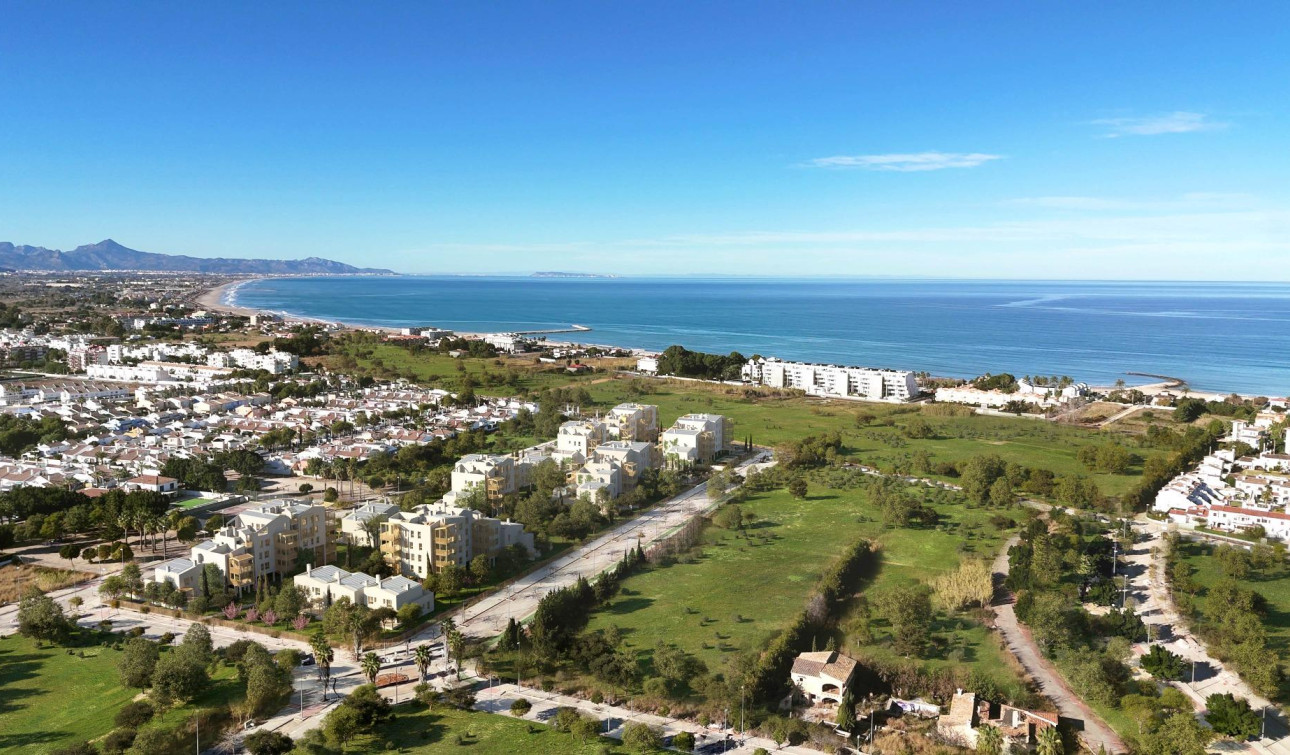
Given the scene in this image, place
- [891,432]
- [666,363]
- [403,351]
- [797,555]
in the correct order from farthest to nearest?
[403,351] → [666,363] → [891,432] → [797,555]

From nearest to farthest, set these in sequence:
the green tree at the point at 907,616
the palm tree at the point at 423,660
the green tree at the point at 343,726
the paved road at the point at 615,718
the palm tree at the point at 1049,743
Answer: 1. the palm tree at the point at 1049,743
2. the green tree at the point at 343,726
3. the paved road at the point at 615,718
4. the palm tree at the point at 423,660
5. the green tree at the point at 907,616

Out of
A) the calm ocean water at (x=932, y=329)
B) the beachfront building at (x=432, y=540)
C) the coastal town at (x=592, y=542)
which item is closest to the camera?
the coastal town at (x=592, y=542)

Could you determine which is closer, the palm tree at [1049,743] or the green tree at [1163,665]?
the palm tree at [1049,743]

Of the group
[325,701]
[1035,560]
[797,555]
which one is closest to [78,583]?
[325,701]

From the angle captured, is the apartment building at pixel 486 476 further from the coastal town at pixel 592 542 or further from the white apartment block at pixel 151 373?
the white apartment block at pixel 151 373

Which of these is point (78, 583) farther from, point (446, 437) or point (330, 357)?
point (330, 357)

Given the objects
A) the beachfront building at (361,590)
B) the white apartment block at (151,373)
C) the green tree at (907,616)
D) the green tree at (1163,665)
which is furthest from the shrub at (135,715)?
the white apartment block at (151,373)
